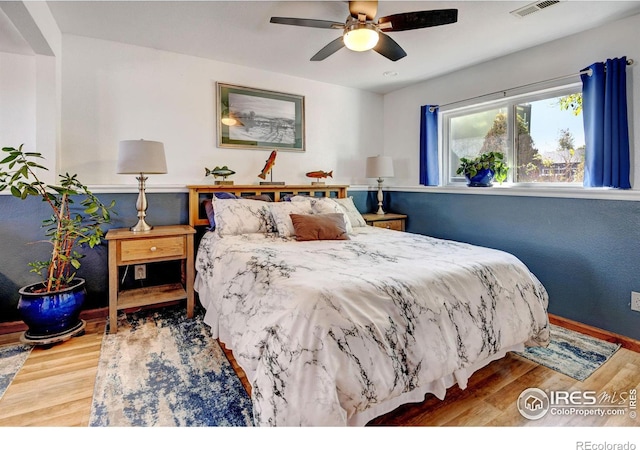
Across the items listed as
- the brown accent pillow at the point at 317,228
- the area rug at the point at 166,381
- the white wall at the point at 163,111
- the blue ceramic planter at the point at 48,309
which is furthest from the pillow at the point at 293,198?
the blue ceramic planter at the point at 48,309

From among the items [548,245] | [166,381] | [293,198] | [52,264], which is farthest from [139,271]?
[548,245]

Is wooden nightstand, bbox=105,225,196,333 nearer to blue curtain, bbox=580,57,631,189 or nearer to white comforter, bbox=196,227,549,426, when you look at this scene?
white comforter, bbox=196,227,549,426

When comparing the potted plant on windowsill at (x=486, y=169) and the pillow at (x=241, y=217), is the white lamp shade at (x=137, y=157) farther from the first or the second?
the potted plant on windowsill at (x=486, y=169)

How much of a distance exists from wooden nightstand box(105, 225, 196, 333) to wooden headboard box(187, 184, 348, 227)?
0.22 m

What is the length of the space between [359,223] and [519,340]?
1.71 metres

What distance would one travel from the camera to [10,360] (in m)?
2.09

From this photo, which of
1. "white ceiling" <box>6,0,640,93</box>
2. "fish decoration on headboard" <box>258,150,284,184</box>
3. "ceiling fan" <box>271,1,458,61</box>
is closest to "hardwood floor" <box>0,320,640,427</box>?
"fish decoration on headboard" <box>258,150,284,184</box>

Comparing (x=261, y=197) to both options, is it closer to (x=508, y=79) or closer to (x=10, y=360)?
(x=10, y=360)

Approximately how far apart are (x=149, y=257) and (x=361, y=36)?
2162 millimetres

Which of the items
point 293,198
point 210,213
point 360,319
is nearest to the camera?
point 360,319

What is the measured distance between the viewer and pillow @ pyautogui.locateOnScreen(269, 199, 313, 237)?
8.92ft

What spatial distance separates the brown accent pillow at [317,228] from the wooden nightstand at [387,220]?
3.72ft
